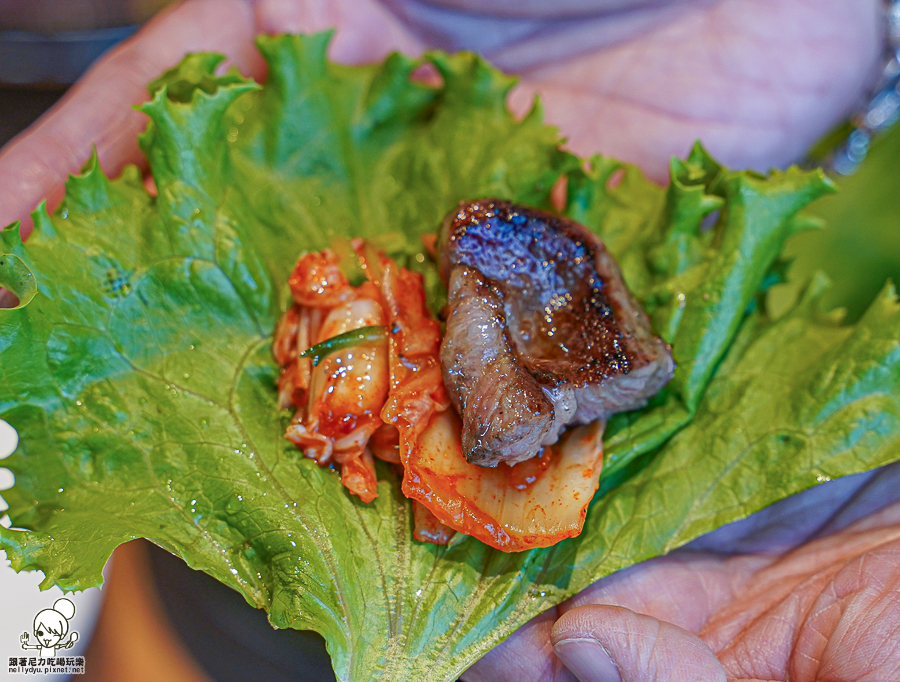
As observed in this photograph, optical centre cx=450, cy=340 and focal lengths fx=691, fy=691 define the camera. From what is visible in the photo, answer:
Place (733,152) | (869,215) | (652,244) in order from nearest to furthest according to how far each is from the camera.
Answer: (652,244)
(733,152)
(869,215)

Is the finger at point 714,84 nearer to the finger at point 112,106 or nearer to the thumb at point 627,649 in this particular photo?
the finger at point 112,106

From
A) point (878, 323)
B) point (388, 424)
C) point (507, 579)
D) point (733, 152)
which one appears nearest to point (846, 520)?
point (878, 323)

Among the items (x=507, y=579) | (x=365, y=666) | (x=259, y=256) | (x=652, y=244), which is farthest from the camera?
(x=652, y=244)

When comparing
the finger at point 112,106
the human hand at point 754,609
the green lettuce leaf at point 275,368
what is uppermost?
the finger at point 112,106

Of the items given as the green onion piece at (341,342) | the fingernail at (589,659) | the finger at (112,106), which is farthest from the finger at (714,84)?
the fingernail at (589,659)

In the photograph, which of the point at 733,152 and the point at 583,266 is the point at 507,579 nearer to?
the point at 583,266

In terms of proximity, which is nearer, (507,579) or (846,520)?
(507,579)

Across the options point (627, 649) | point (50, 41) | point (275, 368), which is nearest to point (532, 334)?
point (275, 368)
